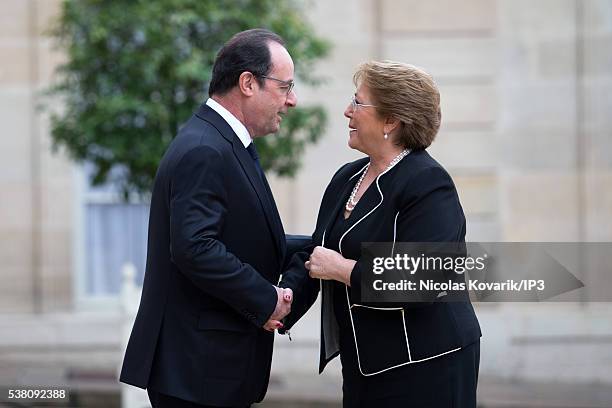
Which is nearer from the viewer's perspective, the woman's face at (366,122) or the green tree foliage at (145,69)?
the woman's face at (366,122)

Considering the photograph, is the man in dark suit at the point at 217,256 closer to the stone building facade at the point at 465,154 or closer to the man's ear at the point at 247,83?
the man's ear at the point at 247,83

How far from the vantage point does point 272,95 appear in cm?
365

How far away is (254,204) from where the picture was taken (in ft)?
11.6

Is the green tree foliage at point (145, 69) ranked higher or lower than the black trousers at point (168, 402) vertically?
higher

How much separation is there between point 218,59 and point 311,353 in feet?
21.1

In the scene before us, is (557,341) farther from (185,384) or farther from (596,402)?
(185,384)

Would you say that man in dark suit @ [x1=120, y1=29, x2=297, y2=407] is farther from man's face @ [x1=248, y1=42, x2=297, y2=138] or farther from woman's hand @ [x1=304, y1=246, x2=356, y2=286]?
woman's hand @ [x1=304, y1=246, x2=356, y2=286]

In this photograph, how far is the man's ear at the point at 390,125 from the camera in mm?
3555

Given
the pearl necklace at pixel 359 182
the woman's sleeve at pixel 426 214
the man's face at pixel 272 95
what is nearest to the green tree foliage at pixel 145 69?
the man's face at pixel 272 95

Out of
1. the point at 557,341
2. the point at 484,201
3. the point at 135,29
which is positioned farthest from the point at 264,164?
the point at 557,341

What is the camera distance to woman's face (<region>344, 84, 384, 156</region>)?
11.7ft

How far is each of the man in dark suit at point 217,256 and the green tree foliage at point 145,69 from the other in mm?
3037

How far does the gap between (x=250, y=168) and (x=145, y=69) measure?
333cm

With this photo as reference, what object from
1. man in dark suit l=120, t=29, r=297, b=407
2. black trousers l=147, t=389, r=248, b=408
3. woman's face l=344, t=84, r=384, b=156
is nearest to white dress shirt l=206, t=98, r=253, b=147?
man in dark suit l=120, t=29, r=297, b=407
